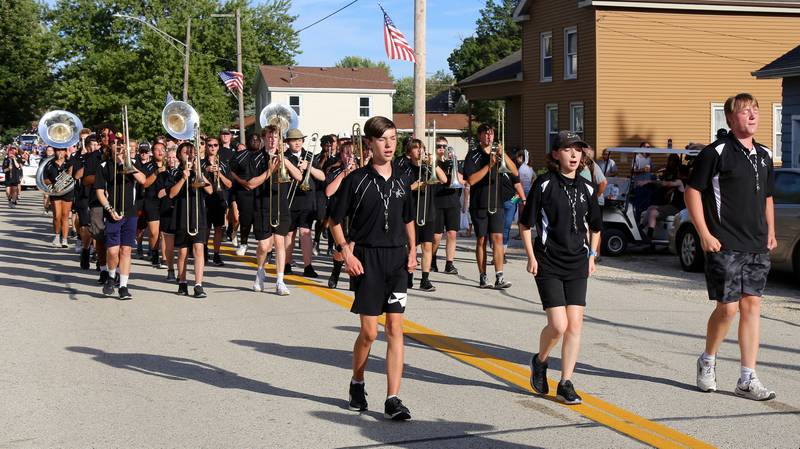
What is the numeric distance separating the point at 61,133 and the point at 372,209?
12509 mm

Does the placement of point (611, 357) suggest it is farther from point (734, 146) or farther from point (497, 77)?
point (497, 77)

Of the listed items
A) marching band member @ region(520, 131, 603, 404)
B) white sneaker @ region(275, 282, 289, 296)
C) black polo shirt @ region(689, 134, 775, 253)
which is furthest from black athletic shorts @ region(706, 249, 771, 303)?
white sneaker @ region(275, 282, 289, 296)

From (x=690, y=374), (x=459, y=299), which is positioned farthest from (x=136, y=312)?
(x=690, y=374)

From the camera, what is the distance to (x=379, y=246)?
6.79 meters

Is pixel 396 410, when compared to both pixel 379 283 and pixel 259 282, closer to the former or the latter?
pixel 379 283

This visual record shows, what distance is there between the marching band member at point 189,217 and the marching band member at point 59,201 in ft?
20.3

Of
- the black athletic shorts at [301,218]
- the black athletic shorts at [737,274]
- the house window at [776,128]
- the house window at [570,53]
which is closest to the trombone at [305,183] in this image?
the black athletic shorts at [301,218]

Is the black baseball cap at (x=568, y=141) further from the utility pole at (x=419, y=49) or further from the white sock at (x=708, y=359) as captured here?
the utility pole at (x=419, y=49)

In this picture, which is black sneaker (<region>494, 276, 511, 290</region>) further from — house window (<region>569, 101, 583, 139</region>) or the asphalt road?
house window (<region>569, 101, 583, 139</region>)

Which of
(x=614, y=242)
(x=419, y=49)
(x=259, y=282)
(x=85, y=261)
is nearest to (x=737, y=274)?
(x=259, y=282)

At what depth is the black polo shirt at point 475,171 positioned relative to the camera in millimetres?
12992

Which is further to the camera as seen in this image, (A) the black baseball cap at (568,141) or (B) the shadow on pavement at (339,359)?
(B) the shadow on pavement at (339,359)

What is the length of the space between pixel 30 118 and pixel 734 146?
63492 millimetres

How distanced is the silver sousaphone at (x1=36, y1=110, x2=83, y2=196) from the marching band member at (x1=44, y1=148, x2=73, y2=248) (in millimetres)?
232
